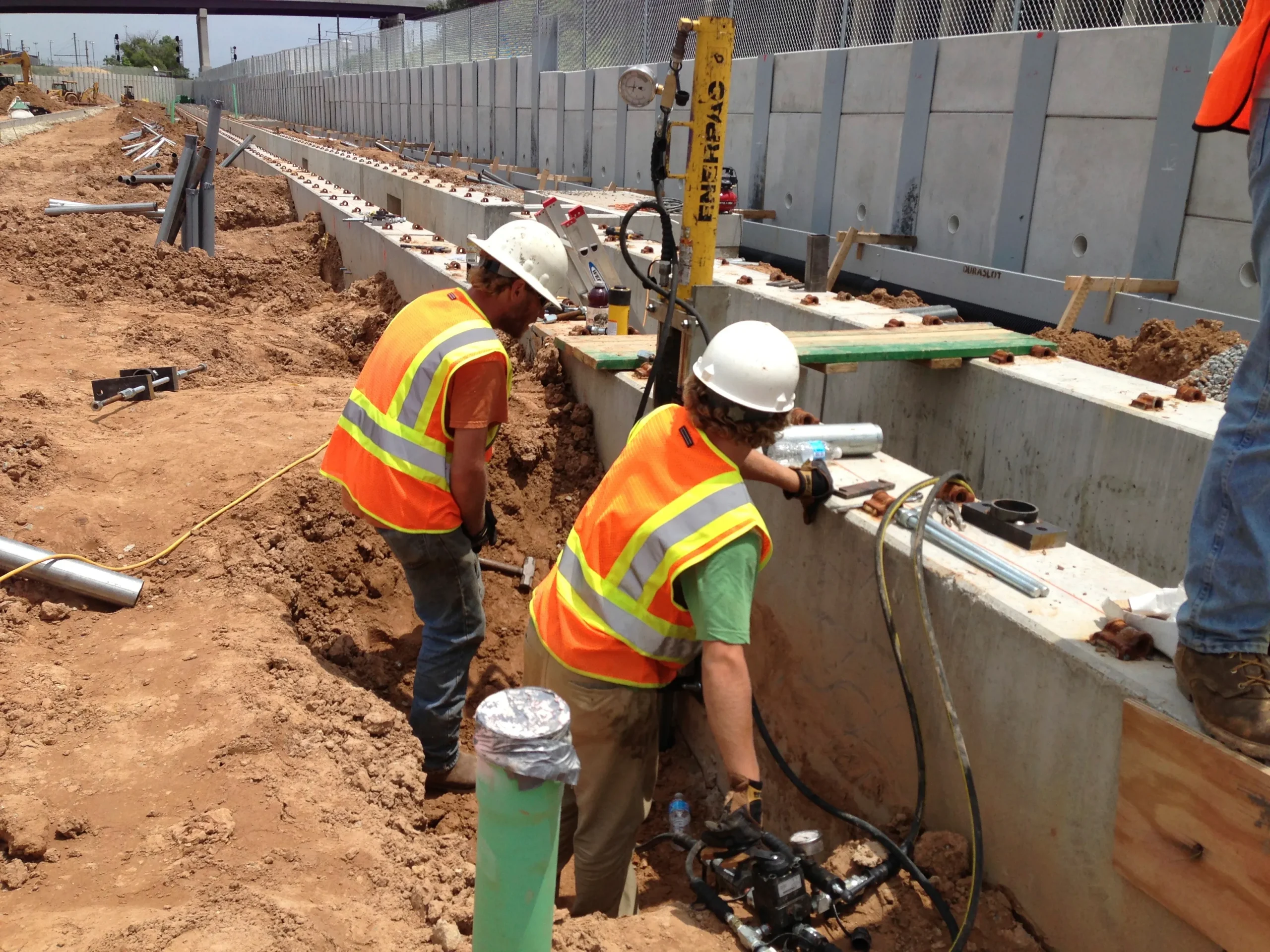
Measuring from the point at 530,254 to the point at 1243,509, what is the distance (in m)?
2.72

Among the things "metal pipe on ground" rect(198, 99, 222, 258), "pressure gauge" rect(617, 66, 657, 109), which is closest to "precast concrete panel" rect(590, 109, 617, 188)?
"metal pipe on ground" rect(198, 99, 222, 258)

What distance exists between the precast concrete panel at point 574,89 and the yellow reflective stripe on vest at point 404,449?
2097cm

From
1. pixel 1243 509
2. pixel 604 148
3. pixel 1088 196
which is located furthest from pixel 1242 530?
pixel 604 148

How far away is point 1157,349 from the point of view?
7.07 metres

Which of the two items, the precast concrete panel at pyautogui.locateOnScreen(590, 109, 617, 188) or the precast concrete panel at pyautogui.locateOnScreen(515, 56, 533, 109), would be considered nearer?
the precast concrete panel at pyautogui.locateOnScreen(590, 109, 617, 188)

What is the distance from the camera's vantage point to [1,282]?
12.2 meters

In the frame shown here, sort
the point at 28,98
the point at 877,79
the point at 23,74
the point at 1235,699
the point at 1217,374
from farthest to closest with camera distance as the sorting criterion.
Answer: the point at 23,74, the point at 28,98, the point at 877,79, the point at 1217,374, the point at 1235,699

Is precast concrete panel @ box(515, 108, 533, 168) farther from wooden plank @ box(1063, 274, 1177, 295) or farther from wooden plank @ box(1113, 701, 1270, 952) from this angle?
wooden plank @ box(1113, 701, 1270, 952)

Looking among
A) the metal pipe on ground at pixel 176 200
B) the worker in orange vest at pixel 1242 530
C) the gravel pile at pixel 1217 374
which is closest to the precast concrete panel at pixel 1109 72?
the gravel pile at pixel 1217 374

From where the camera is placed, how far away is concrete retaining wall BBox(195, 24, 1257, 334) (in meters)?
8.80

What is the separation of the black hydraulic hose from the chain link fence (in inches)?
342

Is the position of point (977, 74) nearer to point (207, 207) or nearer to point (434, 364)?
point (434, 364)

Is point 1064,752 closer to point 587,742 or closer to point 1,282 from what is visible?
point 587,742

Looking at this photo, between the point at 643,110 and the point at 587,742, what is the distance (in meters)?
18.4
